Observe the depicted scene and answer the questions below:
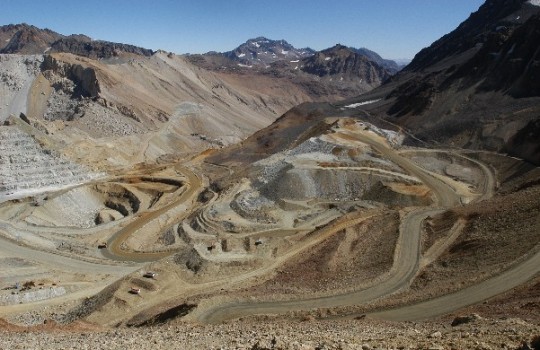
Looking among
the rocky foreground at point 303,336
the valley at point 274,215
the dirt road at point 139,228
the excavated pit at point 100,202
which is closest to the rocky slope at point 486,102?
the valley at point 274,215

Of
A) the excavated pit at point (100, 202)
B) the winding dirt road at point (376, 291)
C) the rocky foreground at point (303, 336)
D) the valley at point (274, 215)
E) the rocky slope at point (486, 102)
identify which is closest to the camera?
the rocky foreground at point (303, 336)

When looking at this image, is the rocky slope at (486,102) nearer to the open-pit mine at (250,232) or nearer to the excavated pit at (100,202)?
the open-pit mine at (250,232)

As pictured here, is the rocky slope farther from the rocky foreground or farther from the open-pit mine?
the rocky foreground

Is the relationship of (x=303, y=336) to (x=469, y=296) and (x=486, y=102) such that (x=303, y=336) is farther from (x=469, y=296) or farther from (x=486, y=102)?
(x=486, y=102)

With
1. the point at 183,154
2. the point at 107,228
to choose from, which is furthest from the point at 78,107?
the point at 107,228

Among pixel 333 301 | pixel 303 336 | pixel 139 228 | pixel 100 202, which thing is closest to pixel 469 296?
pixel 333 301

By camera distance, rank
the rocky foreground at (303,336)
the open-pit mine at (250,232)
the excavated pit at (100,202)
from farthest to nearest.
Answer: the excavated pit at (100,202)
the open-pit mine at (250,232)
the rocky foreground at (303,336)

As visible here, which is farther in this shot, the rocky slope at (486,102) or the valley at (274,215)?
the rocky slope at (486,102)

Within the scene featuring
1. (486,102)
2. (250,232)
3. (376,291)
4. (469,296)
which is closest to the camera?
(469,296)
